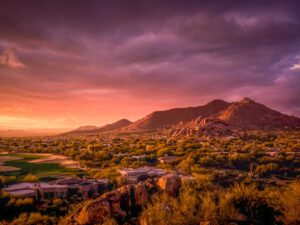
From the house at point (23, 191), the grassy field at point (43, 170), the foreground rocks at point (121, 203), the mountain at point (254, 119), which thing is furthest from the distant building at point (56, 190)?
the mountain at point (254, 119)

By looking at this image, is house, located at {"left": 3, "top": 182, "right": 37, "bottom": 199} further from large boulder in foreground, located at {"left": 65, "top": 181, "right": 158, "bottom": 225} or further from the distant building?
large boulder in foreground, located at {"left": 65, "top": 181, "right": 158, "bottom": 225}

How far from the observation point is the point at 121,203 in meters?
17.2

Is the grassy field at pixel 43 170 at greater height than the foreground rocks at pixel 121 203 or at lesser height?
lesser

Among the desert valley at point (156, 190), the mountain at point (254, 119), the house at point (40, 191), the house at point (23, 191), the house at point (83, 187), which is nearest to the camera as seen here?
the desert valley at point (156, 190)

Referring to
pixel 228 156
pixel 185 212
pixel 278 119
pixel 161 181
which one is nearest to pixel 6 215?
pixel 161 181

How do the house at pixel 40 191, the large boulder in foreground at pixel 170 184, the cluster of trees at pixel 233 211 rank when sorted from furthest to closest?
the house at pixel 40 191, the large boulder in foreground at pixel 170 184, the cluster of trees at pixel 233 211

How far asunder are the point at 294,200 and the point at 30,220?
54.9 ft

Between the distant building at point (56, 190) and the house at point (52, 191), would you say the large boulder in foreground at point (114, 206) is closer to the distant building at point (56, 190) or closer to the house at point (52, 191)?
the distant building at point (56, 190)

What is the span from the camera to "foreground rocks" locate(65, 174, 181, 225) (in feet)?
51.1

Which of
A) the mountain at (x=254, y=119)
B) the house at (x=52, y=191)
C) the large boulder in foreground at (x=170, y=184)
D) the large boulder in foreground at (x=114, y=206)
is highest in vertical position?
the mountain at (x=254, y=119)

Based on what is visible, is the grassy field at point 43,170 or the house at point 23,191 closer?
the house at point 23,191

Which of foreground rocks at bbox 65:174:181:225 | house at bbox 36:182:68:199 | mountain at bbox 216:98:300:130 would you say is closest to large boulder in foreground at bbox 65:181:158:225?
foreground rocks at bbox 65:174:181:225

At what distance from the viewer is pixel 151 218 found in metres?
14.2

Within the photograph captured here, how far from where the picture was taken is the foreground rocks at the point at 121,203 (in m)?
15.6
